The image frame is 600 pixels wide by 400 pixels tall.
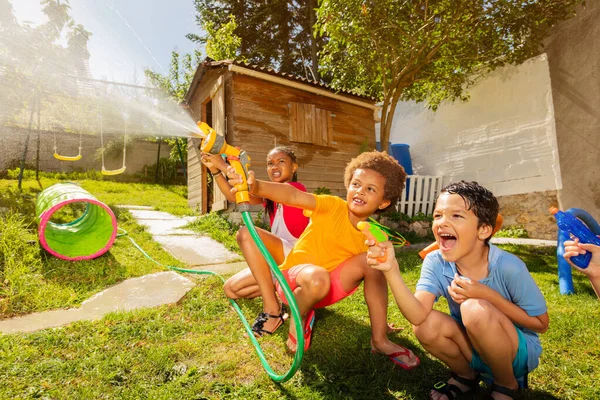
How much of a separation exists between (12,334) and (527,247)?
7.38 meters

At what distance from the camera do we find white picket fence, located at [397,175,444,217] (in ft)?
30.9

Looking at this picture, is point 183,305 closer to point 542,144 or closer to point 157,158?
point 542,144

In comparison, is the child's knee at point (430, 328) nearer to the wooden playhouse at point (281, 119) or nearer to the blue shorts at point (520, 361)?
the blue shorts at point (520, 361)

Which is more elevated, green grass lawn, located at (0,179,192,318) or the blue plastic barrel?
the blue plastic barrel

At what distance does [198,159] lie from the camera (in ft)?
32.7

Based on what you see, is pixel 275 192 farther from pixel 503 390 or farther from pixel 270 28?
pixel 270 28

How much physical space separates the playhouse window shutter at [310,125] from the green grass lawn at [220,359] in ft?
19.0

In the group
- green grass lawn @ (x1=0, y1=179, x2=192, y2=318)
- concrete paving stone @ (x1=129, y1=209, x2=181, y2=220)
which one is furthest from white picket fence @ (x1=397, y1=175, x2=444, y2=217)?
green grass lawn @ (x1=0, y1=179, x2=192, y2=318)

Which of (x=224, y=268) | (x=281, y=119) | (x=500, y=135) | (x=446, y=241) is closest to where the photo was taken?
(x=446, y=241)

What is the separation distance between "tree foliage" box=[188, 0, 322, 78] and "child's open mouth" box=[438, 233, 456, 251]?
1503 cm

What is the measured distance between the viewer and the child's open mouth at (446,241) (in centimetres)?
175

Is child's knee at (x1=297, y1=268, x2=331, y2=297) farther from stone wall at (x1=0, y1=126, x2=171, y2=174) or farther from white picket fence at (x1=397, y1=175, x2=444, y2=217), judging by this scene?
stone wall at (x1=0, y1=126, x2=171, y2=174)

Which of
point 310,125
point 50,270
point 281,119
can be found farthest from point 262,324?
point 310,125

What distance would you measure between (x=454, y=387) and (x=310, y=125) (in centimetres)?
740
